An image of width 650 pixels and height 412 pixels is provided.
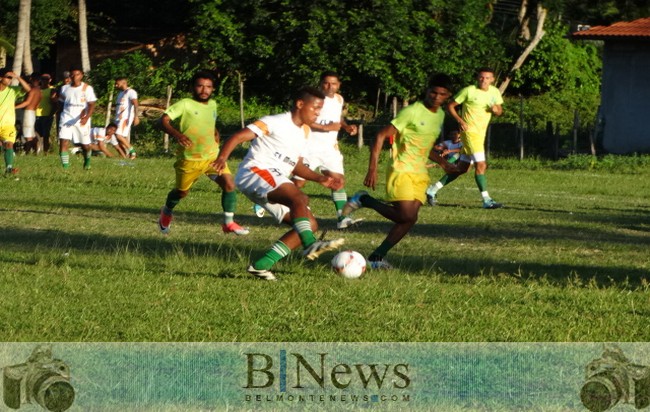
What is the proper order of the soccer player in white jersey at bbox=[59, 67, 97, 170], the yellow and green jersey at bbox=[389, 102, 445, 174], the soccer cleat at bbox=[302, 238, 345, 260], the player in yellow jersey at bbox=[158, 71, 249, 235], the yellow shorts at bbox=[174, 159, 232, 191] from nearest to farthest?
1. the soccer cleat at bbox=[302, 238, 345, 260]
2. the yellow and green jersey at bbox=[389, 102, 445, 174]
3. the player in yellow jersey at bbox=[158, 71, 249, 235]
4. the yellow shorts at bbox=[174, 159, 232, 191]
5. the soccer player in white jersey at bbox=[59, 67, 97, 170]

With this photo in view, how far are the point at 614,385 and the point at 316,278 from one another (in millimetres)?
4646

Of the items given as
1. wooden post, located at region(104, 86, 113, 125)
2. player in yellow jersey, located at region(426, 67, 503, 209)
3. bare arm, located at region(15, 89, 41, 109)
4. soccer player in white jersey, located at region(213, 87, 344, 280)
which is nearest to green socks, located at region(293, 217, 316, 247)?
soccer player in white jersey, located at region(213, 87, 344, 280)

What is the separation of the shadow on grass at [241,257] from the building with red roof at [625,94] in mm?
23699

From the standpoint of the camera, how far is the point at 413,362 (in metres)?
7.49

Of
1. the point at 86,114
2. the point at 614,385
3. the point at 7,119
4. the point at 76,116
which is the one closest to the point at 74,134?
the point at 76,116

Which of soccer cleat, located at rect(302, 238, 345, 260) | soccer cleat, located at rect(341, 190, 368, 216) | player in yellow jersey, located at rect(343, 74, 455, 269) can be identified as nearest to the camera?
soccer cleat, located at rect(302, 238, 345, 260)

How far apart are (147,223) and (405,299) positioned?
6772mm

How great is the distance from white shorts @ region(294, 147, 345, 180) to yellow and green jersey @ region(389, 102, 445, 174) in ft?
13.4

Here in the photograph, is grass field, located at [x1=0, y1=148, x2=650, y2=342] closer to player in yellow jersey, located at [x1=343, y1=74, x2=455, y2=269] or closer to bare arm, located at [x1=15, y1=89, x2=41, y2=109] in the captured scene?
player in yellow jersey, located at [x1=343, y1=74, x2=455, y2=269]

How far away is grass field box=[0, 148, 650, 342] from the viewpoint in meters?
8.75

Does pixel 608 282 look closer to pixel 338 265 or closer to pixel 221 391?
pixel 338 265

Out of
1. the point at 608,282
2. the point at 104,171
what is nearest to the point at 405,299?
the point at 608,282

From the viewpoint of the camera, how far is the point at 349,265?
11133 mm

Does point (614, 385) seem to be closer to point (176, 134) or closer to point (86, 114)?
point (176, 134)
